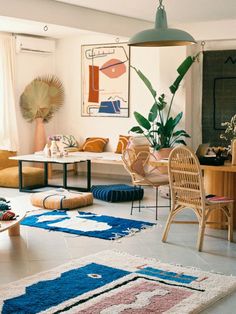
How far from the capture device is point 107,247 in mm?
5156

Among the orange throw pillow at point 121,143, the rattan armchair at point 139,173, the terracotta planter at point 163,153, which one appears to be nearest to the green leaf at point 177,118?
the terracotta planter at point 163,153

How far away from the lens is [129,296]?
3.86 m

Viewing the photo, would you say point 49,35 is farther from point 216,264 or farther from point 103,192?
point 216,264

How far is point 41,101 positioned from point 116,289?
20.5 feet

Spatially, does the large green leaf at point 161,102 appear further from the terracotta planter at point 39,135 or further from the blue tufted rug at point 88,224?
the blue tufted rug at point 88,224

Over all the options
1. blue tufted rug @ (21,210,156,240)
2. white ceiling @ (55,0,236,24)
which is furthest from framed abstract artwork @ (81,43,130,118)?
blue tufted rug @ (21,210,156,240)

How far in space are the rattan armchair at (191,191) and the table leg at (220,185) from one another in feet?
1.38

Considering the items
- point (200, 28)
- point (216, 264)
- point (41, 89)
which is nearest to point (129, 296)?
point (216, 264)

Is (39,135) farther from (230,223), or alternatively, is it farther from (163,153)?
(230,223)

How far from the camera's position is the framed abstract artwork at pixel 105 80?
31.0ft

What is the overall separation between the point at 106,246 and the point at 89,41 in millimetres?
5410

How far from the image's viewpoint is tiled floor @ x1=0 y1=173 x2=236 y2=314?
4625 mm

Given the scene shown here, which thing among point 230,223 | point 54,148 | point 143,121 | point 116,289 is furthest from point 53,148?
point 116,289

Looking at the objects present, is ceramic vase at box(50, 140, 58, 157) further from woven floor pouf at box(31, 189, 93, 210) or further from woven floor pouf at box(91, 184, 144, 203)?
woven floor pouf at box(31, 189, 93, 210)
